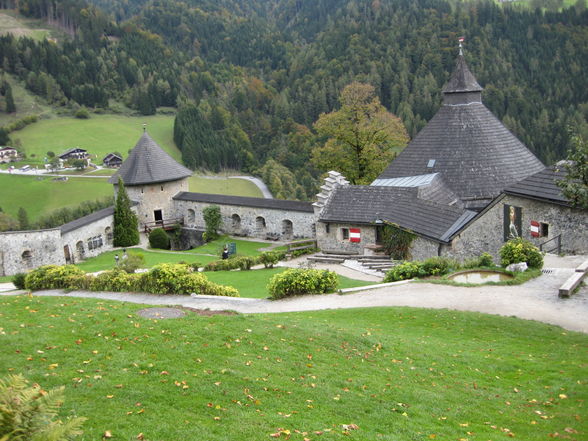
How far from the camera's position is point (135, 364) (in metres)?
9.81

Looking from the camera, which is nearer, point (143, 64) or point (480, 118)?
point (480, 118)

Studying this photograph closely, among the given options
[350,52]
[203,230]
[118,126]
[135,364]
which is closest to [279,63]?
[350,52]

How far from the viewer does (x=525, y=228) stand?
74.5 feet

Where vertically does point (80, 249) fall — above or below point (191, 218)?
below

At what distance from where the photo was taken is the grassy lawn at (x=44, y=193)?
64812mm

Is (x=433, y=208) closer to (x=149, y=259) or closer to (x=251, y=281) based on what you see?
(x=251, y=281)

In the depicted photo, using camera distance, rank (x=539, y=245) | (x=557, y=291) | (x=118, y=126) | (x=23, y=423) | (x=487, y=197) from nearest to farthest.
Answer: (x=23, y=423) → (x=557, y=291) → (x=539, y=245) → (x=487, y=197) → (x=118, y=126)

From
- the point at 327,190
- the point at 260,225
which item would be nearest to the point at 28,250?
the point at 260,225

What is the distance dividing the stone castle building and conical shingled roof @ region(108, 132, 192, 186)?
0.31 meters

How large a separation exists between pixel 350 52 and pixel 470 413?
429ft

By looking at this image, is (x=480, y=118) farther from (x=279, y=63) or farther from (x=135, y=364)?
(x=279, y=63)

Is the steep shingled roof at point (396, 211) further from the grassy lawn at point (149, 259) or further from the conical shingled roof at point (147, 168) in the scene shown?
the conical shingled roof at point (147, 168)

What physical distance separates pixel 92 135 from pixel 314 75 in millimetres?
Answer: 54799

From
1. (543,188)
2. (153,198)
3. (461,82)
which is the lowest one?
(543,188)
